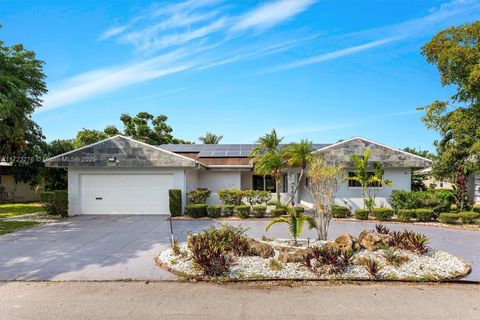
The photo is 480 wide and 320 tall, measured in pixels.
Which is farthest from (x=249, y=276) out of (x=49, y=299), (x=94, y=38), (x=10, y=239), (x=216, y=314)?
(x=94, y=38)

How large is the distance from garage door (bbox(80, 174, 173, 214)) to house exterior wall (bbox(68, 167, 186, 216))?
0.60 ft

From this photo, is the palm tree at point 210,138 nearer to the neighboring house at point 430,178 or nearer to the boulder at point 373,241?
the neighboring house at point 430,178

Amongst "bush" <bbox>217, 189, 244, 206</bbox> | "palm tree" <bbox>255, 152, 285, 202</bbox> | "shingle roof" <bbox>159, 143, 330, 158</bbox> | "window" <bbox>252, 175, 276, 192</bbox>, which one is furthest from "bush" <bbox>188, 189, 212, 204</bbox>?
"window" <bbox>252, 175, 276, 192</bbox>

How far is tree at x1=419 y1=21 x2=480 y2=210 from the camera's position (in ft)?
44.8

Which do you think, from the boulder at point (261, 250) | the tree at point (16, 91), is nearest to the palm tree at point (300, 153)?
the boulder at point (261, 250)

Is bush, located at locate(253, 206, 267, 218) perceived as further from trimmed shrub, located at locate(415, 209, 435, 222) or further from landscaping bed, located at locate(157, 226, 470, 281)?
landscaping bed, located at locate(157, 226, 470, 281)

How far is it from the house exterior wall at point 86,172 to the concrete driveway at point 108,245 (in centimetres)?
151

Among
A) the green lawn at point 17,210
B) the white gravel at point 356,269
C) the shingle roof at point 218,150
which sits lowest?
the green lawn at point 17,210

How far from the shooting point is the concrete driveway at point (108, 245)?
6.62 m

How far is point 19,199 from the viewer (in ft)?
85.5

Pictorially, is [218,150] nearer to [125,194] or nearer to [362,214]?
[125,194]

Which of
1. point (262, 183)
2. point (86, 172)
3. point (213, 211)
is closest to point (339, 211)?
point (213, 211)

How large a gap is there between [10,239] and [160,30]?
28.4 feet

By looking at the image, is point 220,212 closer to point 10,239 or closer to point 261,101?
point 261,101
